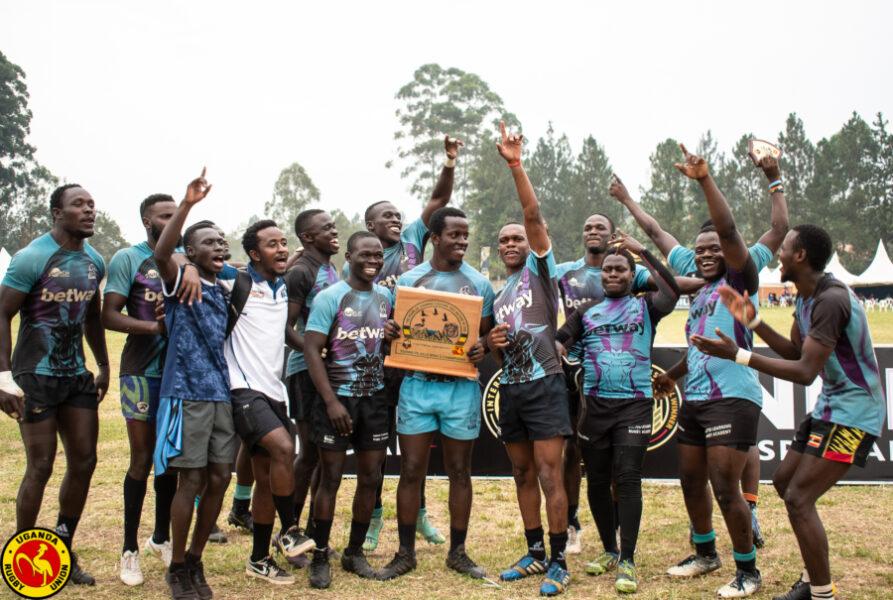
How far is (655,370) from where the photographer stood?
931 cm

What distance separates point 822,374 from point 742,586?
155cm

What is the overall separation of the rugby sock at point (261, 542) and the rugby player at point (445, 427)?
2.82 ft

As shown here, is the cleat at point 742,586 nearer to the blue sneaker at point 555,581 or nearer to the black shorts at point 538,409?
the blue sneaker at point 555,581

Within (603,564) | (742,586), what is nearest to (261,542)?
(603,564)

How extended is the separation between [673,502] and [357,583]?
12.9 ft

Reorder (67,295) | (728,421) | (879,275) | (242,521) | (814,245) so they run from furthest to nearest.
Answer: (879,275), (242,521), (67,295), (728,421), (814,245)

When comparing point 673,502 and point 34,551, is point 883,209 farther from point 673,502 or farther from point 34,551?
point 34,551

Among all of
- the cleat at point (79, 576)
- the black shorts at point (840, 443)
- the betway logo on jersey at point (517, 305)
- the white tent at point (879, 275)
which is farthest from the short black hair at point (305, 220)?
the white tent at point (879, 275)

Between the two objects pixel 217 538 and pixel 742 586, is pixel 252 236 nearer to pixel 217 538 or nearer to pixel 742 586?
pixel 217 538

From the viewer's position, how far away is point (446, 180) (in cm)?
724

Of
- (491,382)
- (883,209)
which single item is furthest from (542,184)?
(491,382)

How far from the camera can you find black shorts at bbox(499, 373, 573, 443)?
6.02 metres

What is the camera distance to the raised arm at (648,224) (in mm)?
6602

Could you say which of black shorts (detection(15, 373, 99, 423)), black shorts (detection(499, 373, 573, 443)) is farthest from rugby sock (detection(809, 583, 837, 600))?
black shorts (detection(15, 373, 99, 423))
